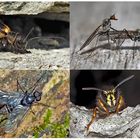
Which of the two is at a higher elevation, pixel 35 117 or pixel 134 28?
pixel 134 28

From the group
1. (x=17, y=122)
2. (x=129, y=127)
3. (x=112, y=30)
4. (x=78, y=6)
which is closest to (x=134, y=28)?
(x=112, y=30)

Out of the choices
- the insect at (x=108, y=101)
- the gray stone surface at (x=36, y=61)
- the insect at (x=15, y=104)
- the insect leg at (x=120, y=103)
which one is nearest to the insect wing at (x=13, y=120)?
the insect at (x=15, y=104)

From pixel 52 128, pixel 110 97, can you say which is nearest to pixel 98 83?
pixel 110 97

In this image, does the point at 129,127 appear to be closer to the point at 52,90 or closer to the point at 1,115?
the point at 52,90

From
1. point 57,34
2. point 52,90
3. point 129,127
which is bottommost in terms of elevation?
point 129,127

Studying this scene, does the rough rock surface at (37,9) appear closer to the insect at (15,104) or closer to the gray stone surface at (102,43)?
the gray stone surface at (102,43)

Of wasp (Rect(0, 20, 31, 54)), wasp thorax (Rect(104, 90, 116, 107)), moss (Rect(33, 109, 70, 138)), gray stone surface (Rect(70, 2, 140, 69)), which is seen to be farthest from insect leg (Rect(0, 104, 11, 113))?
wasp thorax (Rect(104, 90, 116, 107))
